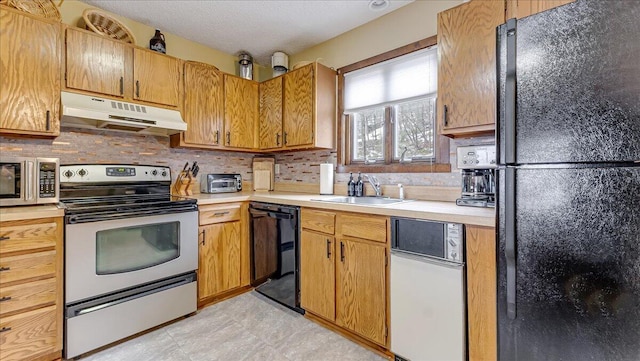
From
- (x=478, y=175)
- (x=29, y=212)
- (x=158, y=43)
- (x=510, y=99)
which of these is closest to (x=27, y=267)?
(x=29, y=212)

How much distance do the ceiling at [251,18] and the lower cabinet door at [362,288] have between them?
1.88 m

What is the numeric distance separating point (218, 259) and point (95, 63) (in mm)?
1736

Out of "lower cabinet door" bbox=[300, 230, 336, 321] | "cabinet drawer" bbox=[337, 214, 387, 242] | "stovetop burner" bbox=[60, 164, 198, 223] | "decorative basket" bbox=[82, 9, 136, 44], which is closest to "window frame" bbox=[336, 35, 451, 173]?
"cabinet drawer" bbox=[337, 214, 387, 242]

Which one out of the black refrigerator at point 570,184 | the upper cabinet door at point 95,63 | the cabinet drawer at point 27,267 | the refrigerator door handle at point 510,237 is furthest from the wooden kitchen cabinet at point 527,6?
the cabinet drawer at point 27,267

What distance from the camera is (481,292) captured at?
1390 mm

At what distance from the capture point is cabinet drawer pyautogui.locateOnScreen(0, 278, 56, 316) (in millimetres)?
1535

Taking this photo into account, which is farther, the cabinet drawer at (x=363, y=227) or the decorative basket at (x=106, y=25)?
the decorative basket at (x=106, y=25)

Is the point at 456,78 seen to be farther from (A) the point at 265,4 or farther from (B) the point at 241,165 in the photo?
(B) the point at 241,165

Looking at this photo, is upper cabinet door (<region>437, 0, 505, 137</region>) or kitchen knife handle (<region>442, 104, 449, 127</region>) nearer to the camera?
upper cabinet door (<region>437, 0, 505, 137</region>)

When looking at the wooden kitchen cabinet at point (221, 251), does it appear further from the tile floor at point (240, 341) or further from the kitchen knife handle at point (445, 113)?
the kitchen knife handle at point (445, 113)

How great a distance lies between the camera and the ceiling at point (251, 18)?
232cm

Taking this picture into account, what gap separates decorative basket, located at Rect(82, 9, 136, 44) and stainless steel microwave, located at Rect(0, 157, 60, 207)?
1.06 metres

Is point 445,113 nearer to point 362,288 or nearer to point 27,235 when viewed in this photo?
point 362,288

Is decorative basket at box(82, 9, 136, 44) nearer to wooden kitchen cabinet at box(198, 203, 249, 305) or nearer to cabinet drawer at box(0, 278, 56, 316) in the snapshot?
wooden kitchen cabinet at box(198, 203, 249, 305)
